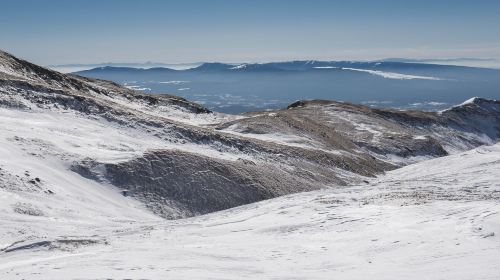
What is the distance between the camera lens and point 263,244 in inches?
749

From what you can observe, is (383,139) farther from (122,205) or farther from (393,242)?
(393,242)

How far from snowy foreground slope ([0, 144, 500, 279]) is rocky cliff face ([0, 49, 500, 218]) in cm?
483

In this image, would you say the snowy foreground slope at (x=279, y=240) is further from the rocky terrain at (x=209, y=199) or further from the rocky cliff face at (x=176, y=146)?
the rocky cliff face at (x=176, y=146)

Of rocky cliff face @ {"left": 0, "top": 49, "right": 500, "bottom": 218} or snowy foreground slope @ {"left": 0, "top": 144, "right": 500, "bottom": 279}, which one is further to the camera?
rocky cliff face @ {"left": 0, "top": 49, "right": 500, "bottom": 218}

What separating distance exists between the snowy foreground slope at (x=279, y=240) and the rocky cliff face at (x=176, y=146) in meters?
4.83

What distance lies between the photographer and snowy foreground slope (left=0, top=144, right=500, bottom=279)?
15034mm

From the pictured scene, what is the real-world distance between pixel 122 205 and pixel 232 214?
7571mm

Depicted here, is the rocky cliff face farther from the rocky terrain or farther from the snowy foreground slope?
the snowy foreground slope

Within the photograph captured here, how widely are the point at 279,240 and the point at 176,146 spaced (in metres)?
24.0

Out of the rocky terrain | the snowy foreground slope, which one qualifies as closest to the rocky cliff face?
the rocky terrain

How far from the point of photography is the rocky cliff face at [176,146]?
1303 inches

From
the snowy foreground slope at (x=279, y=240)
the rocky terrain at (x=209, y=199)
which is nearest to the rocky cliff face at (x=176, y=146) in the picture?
the rocky terrain at (x=209, y=199)

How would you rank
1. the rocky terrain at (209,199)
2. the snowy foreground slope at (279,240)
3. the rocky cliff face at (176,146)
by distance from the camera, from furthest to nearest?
the rocky cliff face at (176,146)
the rocky terrain at (209,199)
the snowy foreground slope at (279,240)

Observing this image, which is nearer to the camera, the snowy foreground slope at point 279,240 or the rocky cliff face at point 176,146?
the snowy foreground slope at point 279,240
